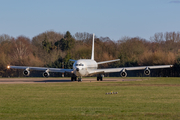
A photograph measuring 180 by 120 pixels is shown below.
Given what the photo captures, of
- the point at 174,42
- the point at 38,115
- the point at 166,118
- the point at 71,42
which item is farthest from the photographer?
the point at 71,42

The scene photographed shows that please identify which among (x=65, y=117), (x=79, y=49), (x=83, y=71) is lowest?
(x=65, y=117)

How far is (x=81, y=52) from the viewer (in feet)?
300

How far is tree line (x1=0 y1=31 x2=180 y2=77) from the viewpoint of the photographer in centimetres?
8157

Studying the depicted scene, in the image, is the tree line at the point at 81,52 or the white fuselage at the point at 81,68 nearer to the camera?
the white fuselage at the point at 81,68

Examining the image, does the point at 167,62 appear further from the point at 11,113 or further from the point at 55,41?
the point at 11,113

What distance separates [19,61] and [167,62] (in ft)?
140

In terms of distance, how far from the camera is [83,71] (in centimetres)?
5025

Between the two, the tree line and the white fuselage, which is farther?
the tree line

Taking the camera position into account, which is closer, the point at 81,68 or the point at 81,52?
the point at 81,68

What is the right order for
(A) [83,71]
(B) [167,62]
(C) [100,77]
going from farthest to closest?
(B) [167,62]
(C) [100,77]
(A) [83,71]

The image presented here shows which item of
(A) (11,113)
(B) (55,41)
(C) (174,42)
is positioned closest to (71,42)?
(B) (55,41)

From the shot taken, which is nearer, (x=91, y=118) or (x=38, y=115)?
(x=91, y=118)

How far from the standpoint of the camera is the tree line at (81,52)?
8157 centimetres

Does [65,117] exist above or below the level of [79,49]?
below
